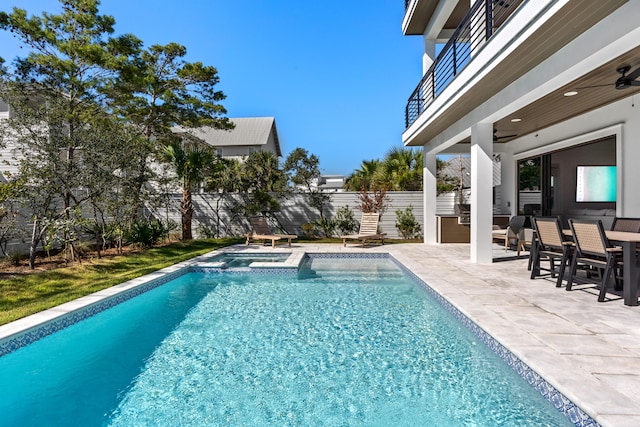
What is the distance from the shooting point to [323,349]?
3.89m

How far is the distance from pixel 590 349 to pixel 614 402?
2.94ft

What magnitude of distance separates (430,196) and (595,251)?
7.19 meters

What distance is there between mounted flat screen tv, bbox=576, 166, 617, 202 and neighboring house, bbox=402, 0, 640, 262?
0.07m

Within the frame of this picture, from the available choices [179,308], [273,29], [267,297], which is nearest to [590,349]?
[267,297]

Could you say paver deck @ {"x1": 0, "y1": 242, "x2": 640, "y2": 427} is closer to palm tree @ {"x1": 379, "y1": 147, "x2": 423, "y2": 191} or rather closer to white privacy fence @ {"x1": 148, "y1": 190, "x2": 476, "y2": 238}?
white privacy fence @ {"x1": 148, "y1": 190, "x2": 476, "y2": 238}

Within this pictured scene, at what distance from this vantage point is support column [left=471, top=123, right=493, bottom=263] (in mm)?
7359

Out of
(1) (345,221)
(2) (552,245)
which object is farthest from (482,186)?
(1) (345,221)

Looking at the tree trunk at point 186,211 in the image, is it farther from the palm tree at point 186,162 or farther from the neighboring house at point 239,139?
the neighboring house at point 239,139

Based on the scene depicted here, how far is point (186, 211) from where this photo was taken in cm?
1259

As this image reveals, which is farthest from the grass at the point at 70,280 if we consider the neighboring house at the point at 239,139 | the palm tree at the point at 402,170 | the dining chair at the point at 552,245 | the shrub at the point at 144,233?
the neighboring house at the point at 239,139

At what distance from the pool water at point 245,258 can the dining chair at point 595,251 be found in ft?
21.1

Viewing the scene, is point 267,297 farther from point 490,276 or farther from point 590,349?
point 590,349

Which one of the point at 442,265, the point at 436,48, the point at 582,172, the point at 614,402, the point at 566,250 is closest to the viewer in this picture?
the point at 614,402

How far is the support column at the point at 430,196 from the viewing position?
1171 cm
